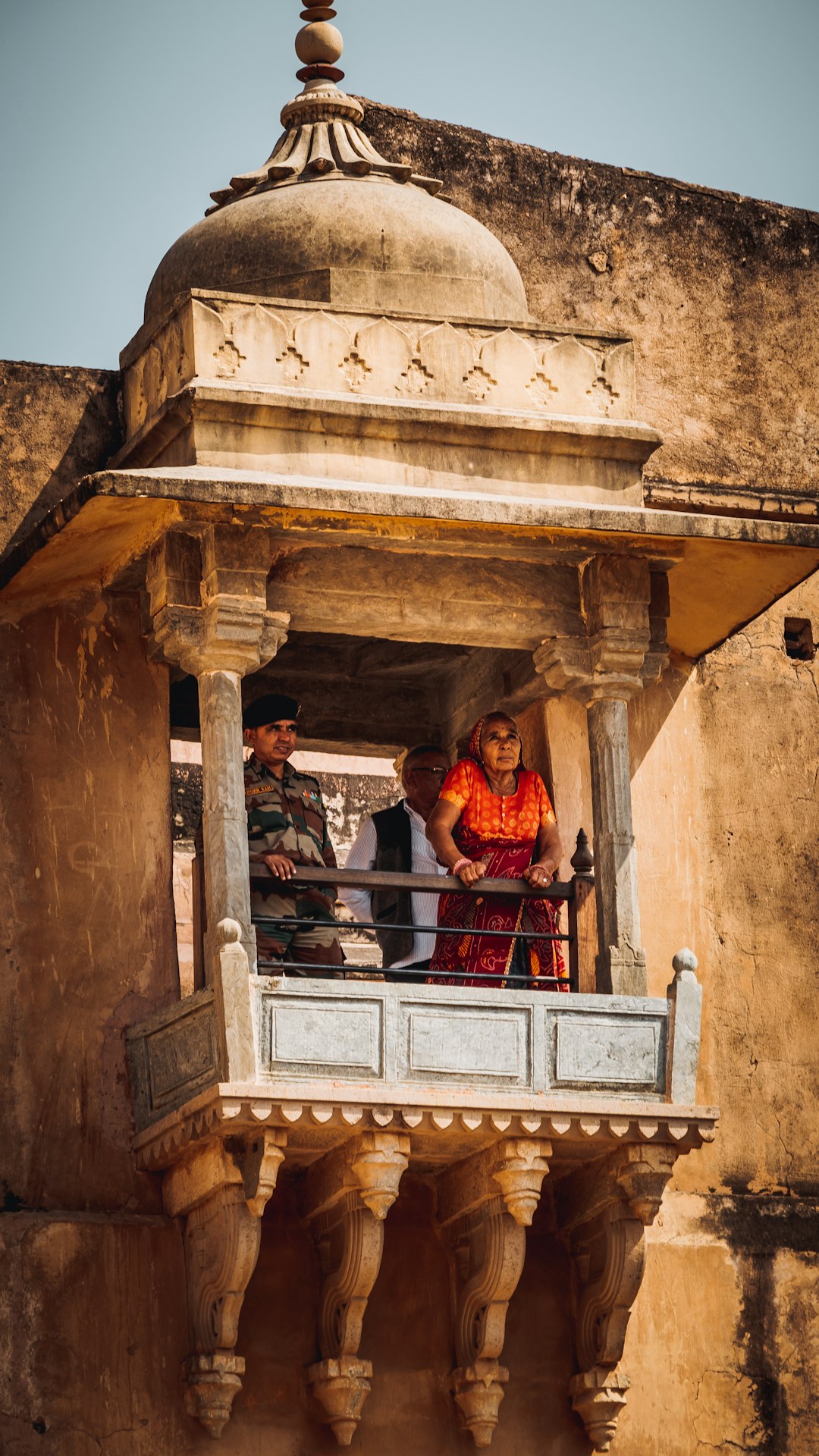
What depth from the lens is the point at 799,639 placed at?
1076 cm

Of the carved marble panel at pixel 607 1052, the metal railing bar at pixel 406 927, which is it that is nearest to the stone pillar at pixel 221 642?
the metal railing bar at pixel 406 927

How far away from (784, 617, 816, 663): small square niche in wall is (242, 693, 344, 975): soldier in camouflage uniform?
241cm

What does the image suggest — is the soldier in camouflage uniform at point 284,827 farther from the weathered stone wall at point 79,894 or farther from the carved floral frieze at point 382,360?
the carved floral frieze at point 382,360

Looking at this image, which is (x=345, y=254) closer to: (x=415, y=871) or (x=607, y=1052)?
(x=415, y=871)

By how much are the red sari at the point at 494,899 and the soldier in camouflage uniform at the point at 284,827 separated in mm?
453

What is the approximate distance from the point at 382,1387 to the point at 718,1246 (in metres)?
1.47

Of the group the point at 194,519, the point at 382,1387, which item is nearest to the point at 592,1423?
the point at 382,1387

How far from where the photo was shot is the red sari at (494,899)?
9.27 metres

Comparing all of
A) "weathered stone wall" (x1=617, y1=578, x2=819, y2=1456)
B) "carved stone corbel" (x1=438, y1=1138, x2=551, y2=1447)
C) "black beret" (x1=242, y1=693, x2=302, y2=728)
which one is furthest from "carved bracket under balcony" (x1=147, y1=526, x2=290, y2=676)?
"weathered stone wall" (x1=617, y1=578, x2=819, y2=1456)

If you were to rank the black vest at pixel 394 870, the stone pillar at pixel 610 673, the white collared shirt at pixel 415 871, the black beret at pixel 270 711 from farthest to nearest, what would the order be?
the black vest at pixel 394 870 < the white collared shirt at pixel 415 871 < the black beret at pixel 270 711 < the stone pillar at pixel 610 673

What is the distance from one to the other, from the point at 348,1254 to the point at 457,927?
132 cm

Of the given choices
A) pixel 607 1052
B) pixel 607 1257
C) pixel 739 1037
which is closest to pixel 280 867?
pixel 607 1052

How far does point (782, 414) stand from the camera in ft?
36.4

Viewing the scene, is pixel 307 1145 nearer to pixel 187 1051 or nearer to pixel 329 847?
pixel 187 1051
